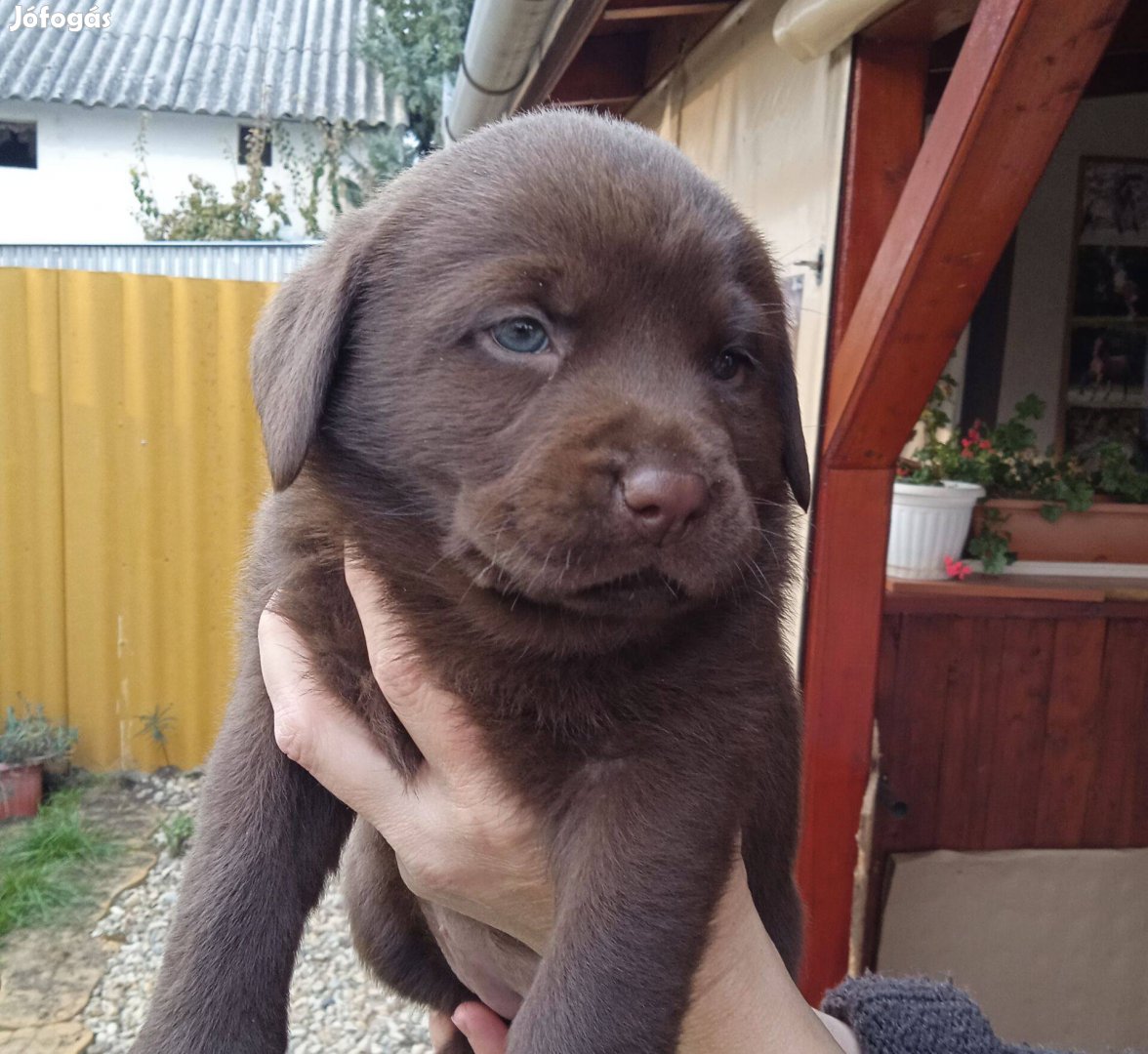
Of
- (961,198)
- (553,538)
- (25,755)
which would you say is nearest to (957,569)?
(961,198)

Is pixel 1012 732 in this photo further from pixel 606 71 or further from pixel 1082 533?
pixel 606 71

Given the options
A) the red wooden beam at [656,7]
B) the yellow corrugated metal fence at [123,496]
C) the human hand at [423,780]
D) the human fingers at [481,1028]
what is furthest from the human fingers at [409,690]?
the yellow corrugated metal fence at [123,496]

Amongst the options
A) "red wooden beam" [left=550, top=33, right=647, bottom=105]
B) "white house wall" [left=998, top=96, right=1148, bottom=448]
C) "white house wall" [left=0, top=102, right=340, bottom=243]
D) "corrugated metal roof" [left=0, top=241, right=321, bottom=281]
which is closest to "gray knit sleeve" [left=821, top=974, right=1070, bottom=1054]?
"white house wall" [left=998, top=96, right=1148, bottom=448]

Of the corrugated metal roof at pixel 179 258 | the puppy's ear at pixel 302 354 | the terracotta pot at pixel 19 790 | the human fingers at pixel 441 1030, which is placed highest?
the corrugated metal roof at pixel 179 258

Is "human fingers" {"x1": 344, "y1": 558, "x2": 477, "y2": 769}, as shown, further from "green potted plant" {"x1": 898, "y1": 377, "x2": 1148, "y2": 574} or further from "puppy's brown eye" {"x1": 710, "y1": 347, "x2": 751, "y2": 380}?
"green potted plant" {"x1": 898, "y1": 377, "x2": 1148, "y2": 574}

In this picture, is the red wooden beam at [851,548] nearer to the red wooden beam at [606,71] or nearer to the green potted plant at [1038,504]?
the green potted plant at [1038,504]
